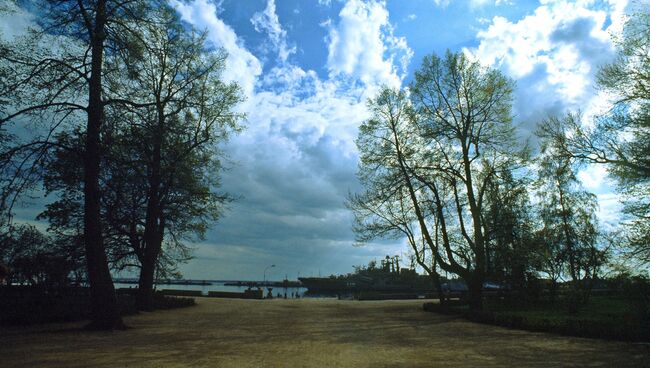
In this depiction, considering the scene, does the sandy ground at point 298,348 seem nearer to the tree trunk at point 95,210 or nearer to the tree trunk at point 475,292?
the tree trunk at point 95,210

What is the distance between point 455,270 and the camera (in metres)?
24.1

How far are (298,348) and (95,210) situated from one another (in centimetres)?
914

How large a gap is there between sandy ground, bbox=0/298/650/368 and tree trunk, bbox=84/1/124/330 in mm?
879

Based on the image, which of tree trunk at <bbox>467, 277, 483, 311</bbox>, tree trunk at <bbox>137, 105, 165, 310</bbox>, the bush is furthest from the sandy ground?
tree trunk at <bbox>137, 105, 165, 310</bbox>

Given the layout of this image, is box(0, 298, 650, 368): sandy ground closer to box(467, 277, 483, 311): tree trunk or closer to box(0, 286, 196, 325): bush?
box(0, 286, 196, 325): bush

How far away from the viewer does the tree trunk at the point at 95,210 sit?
1412cm

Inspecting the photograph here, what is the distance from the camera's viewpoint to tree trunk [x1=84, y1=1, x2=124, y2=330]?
1412 cm

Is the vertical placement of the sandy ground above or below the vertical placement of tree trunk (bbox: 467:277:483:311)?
below

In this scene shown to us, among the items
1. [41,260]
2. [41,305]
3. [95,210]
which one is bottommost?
[41,305]

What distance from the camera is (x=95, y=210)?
47.3 feet

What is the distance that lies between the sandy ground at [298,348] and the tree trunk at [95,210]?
2.89 feet

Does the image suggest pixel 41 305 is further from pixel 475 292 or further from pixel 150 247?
pixel 475 292

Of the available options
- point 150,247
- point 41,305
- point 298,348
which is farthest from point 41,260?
point 298,348

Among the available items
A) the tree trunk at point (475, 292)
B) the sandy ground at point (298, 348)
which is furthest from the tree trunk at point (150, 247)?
the tree trunk at point (475, 292)
